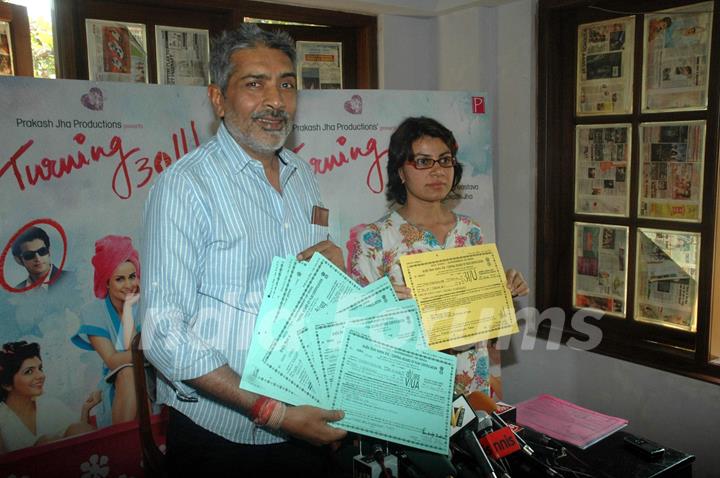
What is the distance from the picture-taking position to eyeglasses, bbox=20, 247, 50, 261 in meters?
2.13

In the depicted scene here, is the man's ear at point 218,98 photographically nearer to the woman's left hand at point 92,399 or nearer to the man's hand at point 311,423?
the man's hand at point 311,423

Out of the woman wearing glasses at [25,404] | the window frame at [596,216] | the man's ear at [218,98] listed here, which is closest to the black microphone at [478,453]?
the man's ear at [218,98]

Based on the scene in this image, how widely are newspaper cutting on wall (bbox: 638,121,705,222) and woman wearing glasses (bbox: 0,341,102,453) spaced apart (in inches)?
103

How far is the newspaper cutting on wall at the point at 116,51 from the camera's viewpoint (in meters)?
2.65

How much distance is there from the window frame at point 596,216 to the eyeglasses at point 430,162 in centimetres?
102

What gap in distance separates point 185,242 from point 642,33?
2356mm

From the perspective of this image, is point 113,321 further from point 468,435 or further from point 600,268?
point 600,268

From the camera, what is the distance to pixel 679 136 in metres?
2.71

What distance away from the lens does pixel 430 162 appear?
2.35 meters

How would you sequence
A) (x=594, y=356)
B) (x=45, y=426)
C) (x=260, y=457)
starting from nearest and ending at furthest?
(x=260, y=457)
(x=45, y=426)
(x=594, y=356)

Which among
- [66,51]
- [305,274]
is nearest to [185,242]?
[305,274]

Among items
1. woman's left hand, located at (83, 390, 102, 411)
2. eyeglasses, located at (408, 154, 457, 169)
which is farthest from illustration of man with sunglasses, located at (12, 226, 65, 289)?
eyeglasses, located at (408, 154, 457, 169)

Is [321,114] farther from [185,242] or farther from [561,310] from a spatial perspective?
[561,310]

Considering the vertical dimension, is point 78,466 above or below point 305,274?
below
